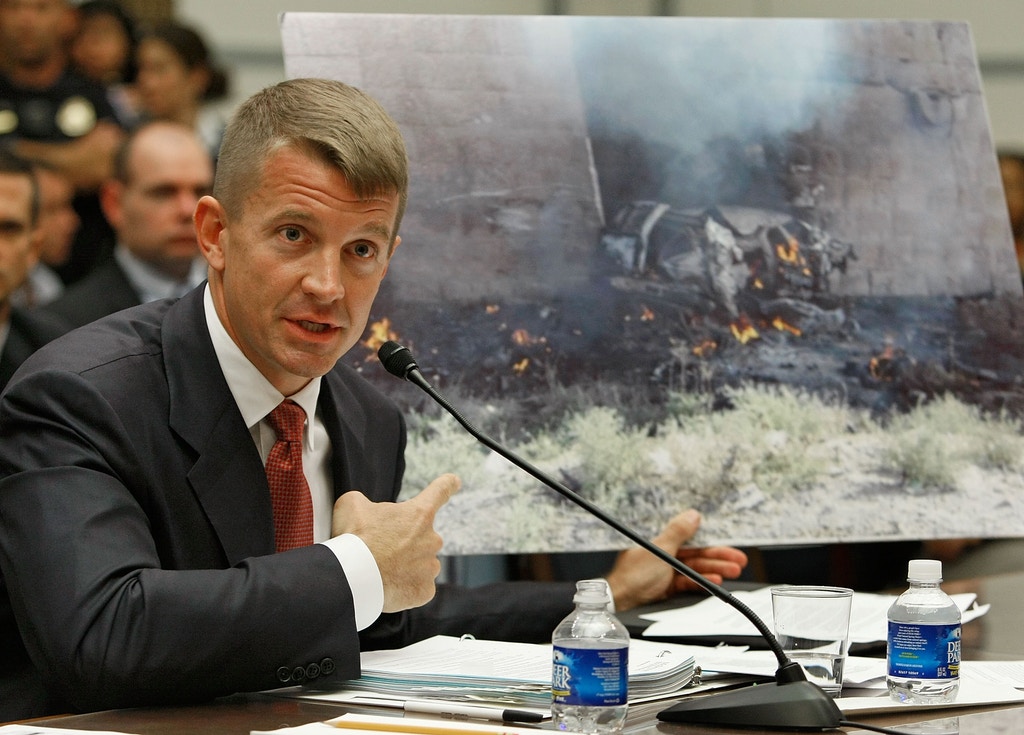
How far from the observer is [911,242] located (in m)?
2.28

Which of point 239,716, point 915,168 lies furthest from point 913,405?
point 239,716

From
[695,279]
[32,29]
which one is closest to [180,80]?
[32,29]

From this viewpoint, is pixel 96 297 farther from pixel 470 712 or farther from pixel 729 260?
pixel 470 712

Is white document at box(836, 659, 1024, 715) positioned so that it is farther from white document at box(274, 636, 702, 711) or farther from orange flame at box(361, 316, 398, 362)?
orange flame at box(361, 316, 398, 362)

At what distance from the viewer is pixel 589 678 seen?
1186 mm

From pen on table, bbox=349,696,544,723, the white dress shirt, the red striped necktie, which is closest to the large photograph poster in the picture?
the white dress shirt

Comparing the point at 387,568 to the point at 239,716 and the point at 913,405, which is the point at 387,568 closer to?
the point at 239,716

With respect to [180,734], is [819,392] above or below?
above

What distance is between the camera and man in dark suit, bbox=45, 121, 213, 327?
3.39m

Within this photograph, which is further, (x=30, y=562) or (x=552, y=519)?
(x=552, y=519)

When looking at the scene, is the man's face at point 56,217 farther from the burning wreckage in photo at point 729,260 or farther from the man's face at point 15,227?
the burning wreckage in photo at point 729,260

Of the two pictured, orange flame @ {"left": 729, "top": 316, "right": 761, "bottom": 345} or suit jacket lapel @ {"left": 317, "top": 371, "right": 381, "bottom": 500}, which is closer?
suit jacket lapel @ {"left": 317, "top": 371, "right": 381, "bottom": 500}

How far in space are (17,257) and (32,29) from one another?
760mm

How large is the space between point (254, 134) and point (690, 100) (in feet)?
3.08
